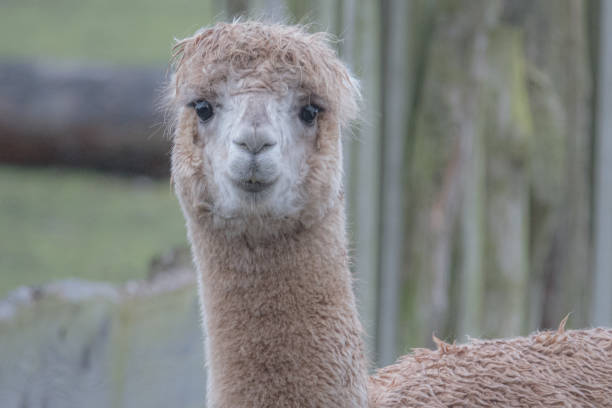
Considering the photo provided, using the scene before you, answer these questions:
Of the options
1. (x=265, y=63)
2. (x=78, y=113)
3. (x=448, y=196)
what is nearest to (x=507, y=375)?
(x=265, y=63)

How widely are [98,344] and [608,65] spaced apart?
8.38ft

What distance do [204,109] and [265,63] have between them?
221 mm

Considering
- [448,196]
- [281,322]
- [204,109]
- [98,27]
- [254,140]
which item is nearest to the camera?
[254,140]

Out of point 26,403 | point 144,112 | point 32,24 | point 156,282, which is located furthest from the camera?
point 32,24

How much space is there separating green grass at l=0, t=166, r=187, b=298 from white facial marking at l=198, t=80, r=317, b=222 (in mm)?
4669

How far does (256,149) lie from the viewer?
98.6 inches

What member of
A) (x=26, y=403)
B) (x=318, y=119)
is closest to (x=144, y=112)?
(x=26, y=403)

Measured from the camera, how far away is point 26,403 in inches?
137

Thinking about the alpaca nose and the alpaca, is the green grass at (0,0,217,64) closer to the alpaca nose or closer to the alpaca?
the alpaca

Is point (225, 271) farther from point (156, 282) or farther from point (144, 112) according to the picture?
point (144, 112)

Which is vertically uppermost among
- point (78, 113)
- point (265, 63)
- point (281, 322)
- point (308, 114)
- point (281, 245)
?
point (78, 113)

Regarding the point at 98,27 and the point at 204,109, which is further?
the point at 98,27

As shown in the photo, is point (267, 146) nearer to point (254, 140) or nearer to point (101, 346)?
point (254, 140)

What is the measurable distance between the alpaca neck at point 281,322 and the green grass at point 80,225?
463cm
